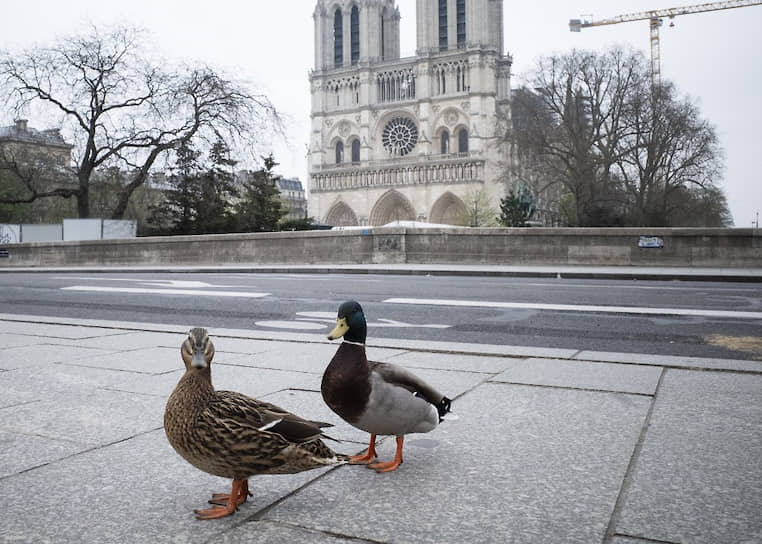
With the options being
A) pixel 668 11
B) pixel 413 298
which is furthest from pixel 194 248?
pixel 668 11

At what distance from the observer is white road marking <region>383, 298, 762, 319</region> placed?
8837mm

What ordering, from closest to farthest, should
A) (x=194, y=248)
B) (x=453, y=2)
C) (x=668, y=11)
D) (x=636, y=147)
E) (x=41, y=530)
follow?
(x=41, y=530), (x=194, y=248), (x=636, y=147), (x=453, y=2), (x=668, y=11)

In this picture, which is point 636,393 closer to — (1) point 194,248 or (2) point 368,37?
(1) point 194,248

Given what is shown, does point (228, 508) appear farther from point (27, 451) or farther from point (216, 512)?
point (27, 451)

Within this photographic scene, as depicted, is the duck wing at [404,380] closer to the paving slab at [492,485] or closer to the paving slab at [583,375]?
the paving slab at [492,485]

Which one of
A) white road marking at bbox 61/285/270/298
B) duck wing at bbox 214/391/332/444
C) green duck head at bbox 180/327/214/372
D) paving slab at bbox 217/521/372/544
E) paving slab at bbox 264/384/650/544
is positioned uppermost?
green duck head at bbox 180/327/214/372

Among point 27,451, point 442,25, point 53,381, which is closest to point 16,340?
point 53,381

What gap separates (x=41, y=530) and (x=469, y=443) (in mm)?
1740

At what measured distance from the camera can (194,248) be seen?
973 inches

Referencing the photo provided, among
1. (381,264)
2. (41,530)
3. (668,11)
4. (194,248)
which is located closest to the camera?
(41,530)

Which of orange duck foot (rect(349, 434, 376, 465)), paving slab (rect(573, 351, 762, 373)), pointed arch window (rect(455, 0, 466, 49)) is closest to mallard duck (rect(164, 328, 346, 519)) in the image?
orange duck foot (rect(349, 434, 376, 465))

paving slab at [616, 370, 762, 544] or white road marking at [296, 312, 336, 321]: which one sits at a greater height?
white road marking at [296, 312, 336, 321]

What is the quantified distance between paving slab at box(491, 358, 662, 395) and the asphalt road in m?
1.36

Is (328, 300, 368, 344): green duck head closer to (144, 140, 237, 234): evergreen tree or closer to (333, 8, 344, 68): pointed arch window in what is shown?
(144, 140, 237, 234): evergreen tree
